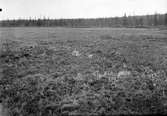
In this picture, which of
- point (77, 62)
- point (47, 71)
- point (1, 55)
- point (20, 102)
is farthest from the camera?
point (1, 55)

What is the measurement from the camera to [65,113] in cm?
571

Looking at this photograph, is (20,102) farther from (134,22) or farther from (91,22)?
(91,22)

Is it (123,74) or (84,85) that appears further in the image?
(123,74)

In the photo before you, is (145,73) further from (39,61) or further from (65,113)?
(39,61)

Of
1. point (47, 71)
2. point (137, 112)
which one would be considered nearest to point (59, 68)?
point (47, 71)

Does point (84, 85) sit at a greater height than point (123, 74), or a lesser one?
lesser

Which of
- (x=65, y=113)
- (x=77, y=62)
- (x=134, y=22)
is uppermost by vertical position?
(x=134, y=22)

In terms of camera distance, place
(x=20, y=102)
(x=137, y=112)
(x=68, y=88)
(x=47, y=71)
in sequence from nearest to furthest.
A: (x=137, y=112) → (x=20, y=102) → (x=68, y=88) → (x=47, y=71)

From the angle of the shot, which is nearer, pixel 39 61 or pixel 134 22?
pixel 39 61

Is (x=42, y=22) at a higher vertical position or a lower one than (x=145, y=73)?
higher

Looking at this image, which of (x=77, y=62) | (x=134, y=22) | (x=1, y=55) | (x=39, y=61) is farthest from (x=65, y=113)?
(x=134, y=22)

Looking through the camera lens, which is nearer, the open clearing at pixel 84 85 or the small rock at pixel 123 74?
the open clearing at pixel 84 85

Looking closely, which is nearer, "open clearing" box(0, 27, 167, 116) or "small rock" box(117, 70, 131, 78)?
"open clearing" box(0, 27, 167, 116)

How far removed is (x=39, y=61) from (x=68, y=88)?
4554 mm
